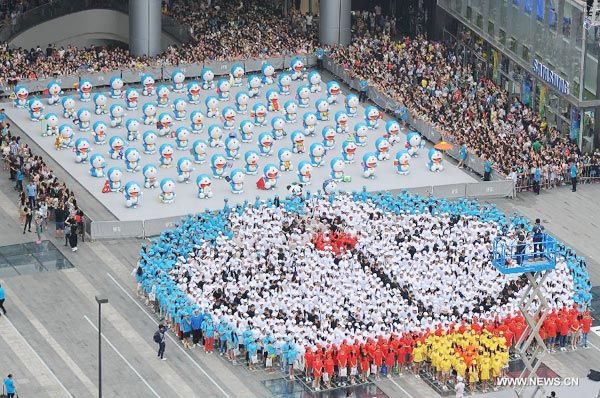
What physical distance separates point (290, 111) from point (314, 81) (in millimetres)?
4764

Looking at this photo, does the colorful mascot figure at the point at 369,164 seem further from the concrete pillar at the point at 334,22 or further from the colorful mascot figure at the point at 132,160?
the concrete pillar at the point at 334,22

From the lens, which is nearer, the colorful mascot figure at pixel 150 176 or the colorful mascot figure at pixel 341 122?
the colorful mascot figure at pixel 150 176

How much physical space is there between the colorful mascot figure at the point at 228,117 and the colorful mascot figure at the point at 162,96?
13.7ft

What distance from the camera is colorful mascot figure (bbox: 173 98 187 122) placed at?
97438mm

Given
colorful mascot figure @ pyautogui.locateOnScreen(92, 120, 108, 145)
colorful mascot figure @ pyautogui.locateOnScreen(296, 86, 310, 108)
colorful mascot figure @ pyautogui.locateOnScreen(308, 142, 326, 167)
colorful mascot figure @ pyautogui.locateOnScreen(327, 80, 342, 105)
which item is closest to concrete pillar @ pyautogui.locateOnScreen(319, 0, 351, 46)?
colorful mascot figure @ pyautogui.locateOnScreen(327, 80, 342, 105)

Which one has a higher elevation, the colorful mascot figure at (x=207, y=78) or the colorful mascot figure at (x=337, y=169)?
the colorful mascot figure at (x=207, y=78)

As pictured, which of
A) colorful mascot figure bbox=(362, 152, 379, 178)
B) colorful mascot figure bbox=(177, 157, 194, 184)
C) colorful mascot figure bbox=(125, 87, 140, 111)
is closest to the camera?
colorful mascot figure bbox=(177, 157, 194, 184)

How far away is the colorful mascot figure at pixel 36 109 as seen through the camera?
9675 centimetres

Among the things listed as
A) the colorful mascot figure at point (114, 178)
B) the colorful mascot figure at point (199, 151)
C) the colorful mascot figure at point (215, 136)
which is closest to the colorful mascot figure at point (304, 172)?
the colorful mascot figure at point (199, 151)

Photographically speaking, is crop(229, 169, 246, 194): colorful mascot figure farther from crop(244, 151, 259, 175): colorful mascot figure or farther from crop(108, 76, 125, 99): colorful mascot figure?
crop(108, 76, 125, 99): colorful mascot figure

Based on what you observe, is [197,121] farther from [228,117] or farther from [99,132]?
[99,132]

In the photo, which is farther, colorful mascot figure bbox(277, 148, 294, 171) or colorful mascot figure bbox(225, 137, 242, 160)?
colorful mascot figure bbox(225, 137, 242, 160)

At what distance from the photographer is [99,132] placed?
9431cm

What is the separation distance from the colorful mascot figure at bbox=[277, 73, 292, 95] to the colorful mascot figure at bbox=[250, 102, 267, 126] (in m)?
3.86
